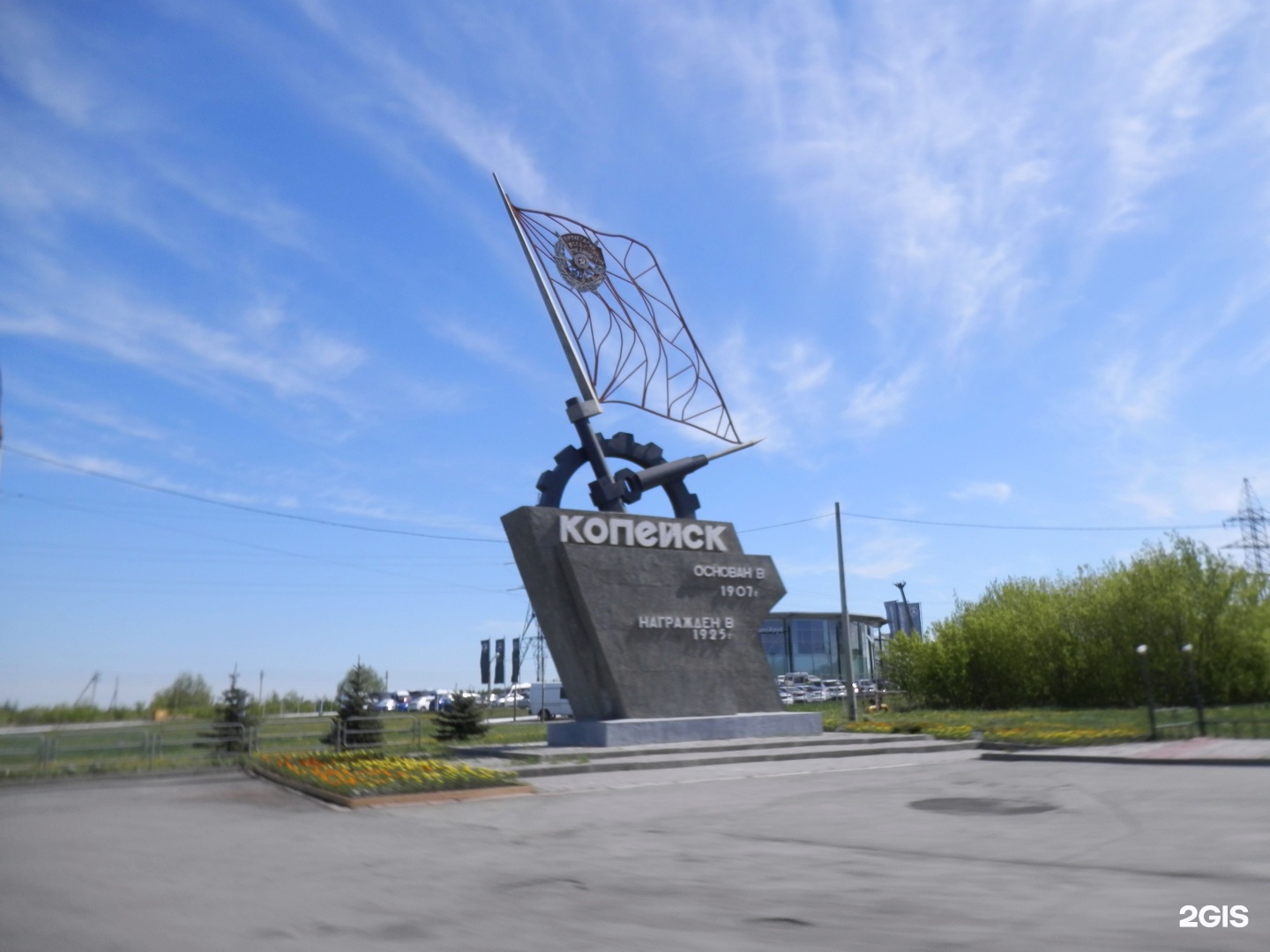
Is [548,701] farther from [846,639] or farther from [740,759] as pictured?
[740,759]

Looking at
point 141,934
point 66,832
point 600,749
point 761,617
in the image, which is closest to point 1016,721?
point 761,617

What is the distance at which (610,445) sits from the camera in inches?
1113

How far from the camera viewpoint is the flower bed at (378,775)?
15789 millimetres

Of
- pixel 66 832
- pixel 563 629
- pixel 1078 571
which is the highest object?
pixel 1078 571

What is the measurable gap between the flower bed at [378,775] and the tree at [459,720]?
12149 millimetres

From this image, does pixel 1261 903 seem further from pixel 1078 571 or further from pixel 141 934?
pixel 1078 571

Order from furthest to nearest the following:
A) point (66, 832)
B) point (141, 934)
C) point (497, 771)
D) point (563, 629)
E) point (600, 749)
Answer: point (563, 629), point (600, 749), point (497, 771), point (66, 832), point (141, 934)

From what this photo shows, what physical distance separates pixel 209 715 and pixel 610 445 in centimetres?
1876

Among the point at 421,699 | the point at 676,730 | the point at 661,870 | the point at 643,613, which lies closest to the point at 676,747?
the point at 676,730

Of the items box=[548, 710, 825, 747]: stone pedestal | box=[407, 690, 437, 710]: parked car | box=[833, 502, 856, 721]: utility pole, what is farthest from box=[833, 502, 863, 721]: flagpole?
box=[407, 690, 437, 710]: parked car

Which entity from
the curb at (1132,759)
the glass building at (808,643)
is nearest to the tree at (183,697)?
the curb at (1132,759)

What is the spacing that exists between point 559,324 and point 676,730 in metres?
12.1

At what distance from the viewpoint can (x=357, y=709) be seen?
3180 centimetres

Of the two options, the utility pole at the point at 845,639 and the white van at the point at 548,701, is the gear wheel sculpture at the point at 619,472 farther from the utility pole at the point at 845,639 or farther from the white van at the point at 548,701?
the white van at the point at 548,701
